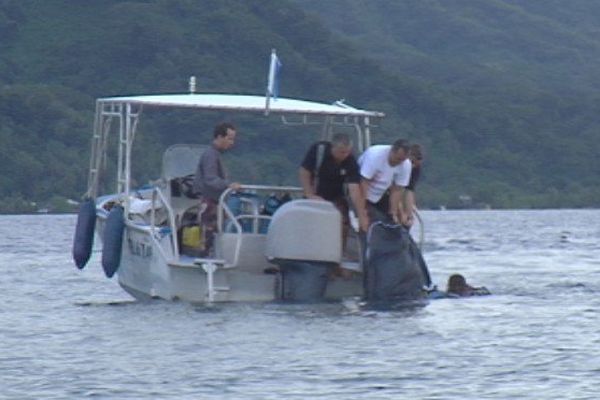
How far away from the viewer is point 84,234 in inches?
794

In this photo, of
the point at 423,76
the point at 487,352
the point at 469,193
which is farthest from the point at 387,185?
the point at 423,76

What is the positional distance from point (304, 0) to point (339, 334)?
156m

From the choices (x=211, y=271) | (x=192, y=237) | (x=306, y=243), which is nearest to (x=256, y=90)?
(x=192, y=237)

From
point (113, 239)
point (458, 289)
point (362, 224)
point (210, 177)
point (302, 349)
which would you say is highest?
point (210, 177)

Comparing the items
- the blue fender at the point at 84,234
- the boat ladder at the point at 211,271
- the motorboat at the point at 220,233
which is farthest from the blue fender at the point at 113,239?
the boat ladder at the point at 211,271

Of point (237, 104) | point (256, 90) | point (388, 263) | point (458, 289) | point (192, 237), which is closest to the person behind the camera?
point (388, 263)

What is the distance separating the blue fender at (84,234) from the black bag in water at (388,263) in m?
3.15

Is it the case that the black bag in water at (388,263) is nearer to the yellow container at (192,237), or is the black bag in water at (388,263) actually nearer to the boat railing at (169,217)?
the yellow container at (192,237)

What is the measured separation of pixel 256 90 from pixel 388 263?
79626 millimetres

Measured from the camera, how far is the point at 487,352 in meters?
15.6

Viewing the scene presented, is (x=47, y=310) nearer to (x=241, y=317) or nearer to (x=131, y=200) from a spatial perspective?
(x=131, y=200)

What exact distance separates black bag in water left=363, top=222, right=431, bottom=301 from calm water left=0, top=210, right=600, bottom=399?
29 centimetres

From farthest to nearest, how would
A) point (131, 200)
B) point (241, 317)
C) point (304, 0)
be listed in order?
point (304, 0)
point (131, 200)
point (241, 317)

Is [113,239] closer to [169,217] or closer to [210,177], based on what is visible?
[169,217]
